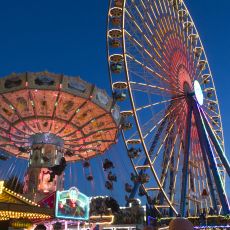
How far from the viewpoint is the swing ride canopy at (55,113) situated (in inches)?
749

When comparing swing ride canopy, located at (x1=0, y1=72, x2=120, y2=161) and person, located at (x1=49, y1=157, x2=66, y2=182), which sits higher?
swing ride canopy, located at (x1=0, y1=72, x2=120, y2=161)

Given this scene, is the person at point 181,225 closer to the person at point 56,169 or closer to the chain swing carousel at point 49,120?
the chain swing carousel at point 49,120

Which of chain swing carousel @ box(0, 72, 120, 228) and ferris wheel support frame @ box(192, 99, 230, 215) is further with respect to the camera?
ferris wheel support frame @ box(192, 99, 230, 215)

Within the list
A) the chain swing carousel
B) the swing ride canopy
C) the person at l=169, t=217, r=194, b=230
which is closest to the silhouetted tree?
the swing ride canopy

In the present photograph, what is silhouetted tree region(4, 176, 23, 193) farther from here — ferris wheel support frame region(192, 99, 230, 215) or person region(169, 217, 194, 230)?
person region(169, 217, 194, 230)

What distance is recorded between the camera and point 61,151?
22531mm

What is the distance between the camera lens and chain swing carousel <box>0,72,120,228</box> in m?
19.1

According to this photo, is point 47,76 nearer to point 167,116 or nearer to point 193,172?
point 167,116

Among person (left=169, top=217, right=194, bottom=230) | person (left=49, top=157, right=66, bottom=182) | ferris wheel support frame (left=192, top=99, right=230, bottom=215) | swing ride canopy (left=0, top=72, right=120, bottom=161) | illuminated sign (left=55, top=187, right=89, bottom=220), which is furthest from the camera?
ferris wheel support frame (left=192, top=99, right=230, bottom=215)

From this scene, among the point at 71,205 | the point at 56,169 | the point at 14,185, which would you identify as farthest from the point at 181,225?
the point at 14,185

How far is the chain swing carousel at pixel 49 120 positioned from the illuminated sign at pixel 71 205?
2.44 m

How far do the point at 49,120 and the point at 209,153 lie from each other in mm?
10276

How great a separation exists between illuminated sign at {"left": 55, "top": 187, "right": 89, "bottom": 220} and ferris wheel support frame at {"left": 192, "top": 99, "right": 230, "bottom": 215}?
8.63 meters

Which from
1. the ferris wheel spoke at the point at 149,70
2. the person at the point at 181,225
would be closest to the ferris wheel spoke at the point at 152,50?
the ferris wheel spoke at the point at 149,70
